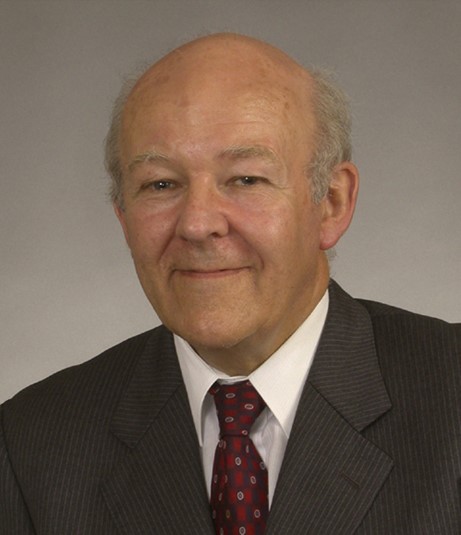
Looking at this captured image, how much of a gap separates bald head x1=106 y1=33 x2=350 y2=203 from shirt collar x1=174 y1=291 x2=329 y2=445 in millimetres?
268

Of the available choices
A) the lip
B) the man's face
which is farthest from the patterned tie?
the lip

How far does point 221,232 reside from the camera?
3289mm

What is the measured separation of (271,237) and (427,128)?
4.70ft

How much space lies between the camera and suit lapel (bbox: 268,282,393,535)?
332cm

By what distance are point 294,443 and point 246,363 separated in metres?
0.19

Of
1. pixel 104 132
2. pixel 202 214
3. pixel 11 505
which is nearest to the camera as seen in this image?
pixel 202 214

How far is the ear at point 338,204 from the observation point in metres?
3.51

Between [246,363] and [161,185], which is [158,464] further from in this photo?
[161,185]

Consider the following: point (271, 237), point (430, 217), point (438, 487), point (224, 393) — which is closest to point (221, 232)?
point (271, 237)

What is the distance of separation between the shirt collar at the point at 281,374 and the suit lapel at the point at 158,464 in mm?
44

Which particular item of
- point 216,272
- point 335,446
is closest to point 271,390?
point 335,446

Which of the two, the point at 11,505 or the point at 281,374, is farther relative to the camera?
the point at 11,505

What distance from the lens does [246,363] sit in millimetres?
3475

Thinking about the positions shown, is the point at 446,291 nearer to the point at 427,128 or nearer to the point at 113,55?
the point at 427,128
